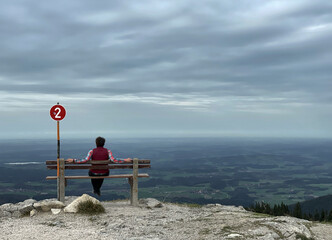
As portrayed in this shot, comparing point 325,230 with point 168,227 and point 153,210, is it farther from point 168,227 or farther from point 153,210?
point 153,210

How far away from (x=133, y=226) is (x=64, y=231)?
2044mm

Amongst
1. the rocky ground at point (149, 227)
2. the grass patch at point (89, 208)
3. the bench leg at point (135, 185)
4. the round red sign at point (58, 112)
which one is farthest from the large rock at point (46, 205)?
the round red sign at point (58, 112)

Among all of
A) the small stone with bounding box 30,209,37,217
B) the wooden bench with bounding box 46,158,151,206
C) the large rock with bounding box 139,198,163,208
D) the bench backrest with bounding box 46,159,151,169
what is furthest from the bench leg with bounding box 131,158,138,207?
the small stone with bounding box 30,209,37,217

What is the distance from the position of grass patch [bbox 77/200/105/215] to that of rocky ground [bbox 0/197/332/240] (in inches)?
9.0

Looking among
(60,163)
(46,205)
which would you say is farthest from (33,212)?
(60,163)

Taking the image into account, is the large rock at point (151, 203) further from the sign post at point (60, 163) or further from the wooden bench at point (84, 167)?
the sign post at point (60, 163)

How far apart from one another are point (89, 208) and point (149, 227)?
2.81m

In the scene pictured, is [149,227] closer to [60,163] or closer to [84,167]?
[84,167]

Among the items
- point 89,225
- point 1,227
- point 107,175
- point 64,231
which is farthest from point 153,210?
point 1,227

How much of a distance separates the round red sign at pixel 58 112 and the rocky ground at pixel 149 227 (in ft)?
12.2

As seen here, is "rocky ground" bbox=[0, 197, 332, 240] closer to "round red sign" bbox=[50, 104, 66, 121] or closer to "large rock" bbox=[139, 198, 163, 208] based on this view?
"large rock" bbox=[139, 198, 163, 208]

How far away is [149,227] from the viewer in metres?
10.6

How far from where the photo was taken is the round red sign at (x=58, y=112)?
1381 cm

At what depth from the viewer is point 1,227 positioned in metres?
10.9
